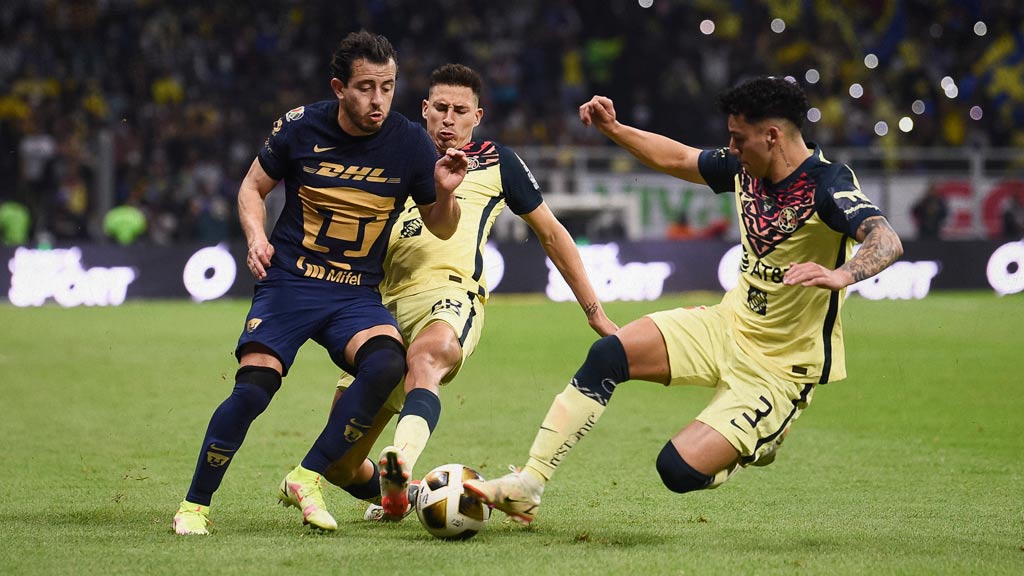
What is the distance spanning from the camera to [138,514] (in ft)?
19.8

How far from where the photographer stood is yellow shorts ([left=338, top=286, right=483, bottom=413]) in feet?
19.9

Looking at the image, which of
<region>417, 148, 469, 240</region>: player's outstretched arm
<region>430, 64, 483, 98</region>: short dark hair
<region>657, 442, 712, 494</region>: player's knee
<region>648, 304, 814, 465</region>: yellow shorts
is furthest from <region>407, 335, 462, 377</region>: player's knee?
<region>430, 64, 483, 98</region>: short dark hair

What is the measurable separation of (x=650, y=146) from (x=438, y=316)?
1290mm

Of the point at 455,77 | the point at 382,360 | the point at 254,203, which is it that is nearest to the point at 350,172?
the point at 254,203

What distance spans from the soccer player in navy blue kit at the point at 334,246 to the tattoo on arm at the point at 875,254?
69.5 inches

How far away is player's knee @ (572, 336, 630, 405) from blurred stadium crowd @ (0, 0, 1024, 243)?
17711 millimetres

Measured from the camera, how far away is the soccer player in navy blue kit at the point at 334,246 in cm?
555

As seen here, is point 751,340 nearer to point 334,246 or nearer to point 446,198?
point 446,198

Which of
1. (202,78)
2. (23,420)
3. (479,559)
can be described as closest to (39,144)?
(202,78)

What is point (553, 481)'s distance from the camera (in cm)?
731

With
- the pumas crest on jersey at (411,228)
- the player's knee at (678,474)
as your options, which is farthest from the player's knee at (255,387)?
the player's knee at (678,474)

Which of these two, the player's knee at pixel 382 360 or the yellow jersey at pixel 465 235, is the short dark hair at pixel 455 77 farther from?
the player's knee at pixel 382 360

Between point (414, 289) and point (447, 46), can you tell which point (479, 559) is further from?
point (447, 46)

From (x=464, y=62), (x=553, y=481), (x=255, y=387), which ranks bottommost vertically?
(x=553, y=481)
